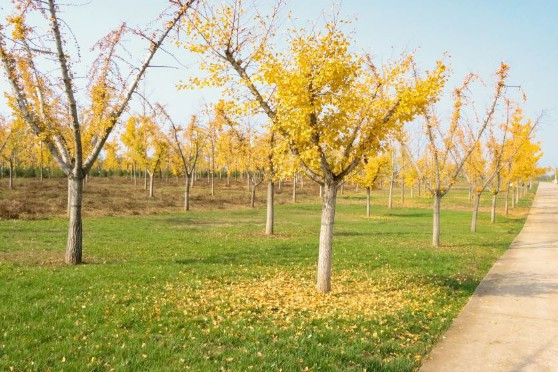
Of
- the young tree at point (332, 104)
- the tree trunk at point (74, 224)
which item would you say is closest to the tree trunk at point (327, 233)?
the young tree at point (332, 104)

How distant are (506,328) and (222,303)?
5.28 metres

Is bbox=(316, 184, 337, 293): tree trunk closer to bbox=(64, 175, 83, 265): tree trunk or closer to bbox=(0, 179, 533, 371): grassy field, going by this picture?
bbox=(0, 179, 533, 371): grassy field

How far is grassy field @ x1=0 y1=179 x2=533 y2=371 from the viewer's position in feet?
19.5

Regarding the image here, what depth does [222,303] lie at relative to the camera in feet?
28.0

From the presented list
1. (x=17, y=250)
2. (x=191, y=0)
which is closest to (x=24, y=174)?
(x=17, y=250)

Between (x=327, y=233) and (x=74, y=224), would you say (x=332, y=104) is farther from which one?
(x=74, y=224)

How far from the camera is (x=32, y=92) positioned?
13133mm

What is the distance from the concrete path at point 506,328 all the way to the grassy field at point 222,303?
0.35 meters

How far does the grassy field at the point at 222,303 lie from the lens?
19.5 feet

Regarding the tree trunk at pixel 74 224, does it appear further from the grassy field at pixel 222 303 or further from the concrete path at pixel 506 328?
the concrete path at pixel 506 328

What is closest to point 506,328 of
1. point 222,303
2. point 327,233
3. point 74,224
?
point 327,233

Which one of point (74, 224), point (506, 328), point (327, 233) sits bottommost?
point (506, 328)

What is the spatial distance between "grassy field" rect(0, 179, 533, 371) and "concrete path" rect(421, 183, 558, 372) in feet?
1.14

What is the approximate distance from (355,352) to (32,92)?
40.2ft
